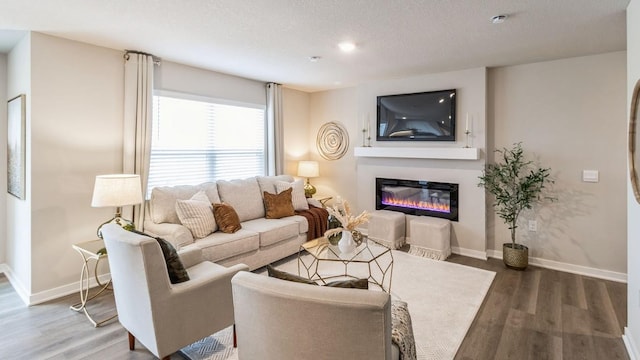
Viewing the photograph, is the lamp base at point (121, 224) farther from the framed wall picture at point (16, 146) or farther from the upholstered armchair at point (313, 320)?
the upholstered armchair at point (313, 320)

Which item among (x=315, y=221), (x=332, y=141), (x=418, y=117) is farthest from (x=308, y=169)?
(x=418, y=117)

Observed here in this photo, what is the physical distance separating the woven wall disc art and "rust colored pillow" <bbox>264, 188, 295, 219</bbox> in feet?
5.55

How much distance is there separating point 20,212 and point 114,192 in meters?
1.27

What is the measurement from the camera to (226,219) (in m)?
3.68

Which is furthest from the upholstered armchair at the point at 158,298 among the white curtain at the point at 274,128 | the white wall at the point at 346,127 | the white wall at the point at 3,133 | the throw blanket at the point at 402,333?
the white wall at the point at 346,127

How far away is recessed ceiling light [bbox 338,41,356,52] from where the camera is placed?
332 cm

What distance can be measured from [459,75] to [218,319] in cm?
412

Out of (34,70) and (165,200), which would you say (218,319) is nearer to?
(165,200)

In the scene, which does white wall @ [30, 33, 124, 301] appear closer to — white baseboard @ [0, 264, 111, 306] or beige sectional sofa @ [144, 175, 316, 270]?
white baseboard @ [0, 264, 111, 306]

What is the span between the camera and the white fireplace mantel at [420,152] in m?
4.34

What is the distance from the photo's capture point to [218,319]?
7.39 feet

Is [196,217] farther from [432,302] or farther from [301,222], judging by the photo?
[432,302]

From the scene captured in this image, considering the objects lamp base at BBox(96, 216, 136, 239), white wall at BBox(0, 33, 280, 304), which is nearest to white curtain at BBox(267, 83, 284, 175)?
white wall at BBox(0, 33, 280, 304)

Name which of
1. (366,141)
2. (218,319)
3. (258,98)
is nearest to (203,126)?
(258,98)
